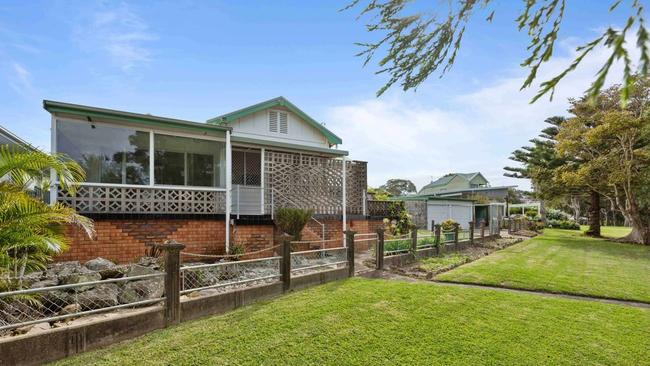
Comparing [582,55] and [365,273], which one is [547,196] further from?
[582,55]

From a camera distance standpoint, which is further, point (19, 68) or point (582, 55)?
point (19, 68)

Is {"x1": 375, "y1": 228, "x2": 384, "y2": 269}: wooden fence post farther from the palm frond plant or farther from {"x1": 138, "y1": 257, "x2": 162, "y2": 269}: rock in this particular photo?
the palm frond plant

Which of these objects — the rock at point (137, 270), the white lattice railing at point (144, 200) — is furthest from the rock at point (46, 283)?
the white lattice railing at point (144, 200)

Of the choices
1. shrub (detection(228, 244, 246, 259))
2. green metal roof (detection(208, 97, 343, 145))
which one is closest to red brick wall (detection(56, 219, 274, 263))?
shrub (detection(228, 244, 246, 259))

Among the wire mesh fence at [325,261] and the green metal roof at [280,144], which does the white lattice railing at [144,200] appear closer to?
the green metal roof at [280,144]

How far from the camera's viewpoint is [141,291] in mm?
5676

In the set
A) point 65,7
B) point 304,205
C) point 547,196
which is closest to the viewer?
point 65,7

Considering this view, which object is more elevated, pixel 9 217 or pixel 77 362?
pixel 9 217

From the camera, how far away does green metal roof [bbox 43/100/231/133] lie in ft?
26.6

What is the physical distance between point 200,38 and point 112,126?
3.19 metres

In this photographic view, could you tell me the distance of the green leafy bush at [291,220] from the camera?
32.6 ft

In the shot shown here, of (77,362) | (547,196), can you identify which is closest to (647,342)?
(77,362)

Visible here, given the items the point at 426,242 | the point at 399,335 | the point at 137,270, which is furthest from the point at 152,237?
the point at 426,242

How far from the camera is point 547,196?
2420cm
